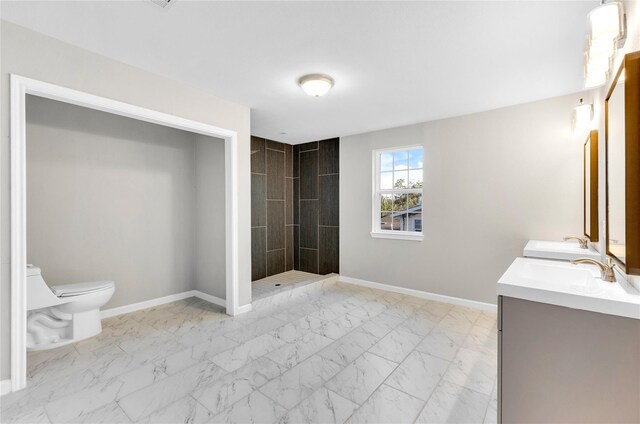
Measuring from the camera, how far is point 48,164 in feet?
9.61

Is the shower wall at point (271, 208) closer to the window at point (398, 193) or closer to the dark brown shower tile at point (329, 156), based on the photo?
the dark brown shower tile at point (329, 156)

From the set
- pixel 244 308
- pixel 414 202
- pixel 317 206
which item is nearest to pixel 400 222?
pixel 414 202

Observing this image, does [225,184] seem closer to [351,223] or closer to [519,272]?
[351,223]

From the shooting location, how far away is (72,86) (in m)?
2.21

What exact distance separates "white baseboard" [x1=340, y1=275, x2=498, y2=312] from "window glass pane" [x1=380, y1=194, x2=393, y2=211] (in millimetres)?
1186

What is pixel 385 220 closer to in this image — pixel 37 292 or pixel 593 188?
pixel 593 188

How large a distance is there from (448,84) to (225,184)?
8.66 feet

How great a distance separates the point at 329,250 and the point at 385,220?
3.86 ft

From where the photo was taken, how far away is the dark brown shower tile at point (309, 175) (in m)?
5.37

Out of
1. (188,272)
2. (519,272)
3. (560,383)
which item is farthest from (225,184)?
(560,383)

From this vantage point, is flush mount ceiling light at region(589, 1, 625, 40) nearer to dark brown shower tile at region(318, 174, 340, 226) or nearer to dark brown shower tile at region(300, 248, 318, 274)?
dark brown shower tile at region(318, 174, 340, 226)

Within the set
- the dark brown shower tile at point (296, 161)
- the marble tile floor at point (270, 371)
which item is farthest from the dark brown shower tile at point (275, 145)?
the marble tile floor at point (270, 371)

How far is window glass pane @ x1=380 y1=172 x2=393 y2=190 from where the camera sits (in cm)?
455

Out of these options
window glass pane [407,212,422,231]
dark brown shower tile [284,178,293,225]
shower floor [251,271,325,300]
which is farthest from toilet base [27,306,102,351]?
window glass pane [407,212,422,231]
